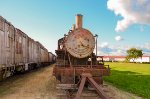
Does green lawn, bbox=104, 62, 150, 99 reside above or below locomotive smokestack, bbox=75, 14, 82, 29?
below

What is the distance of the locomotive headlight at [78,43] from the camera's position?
529 inches

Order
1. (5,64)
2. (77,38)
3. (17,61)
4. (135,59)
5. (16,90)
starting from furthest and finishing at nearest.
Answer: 1. (135,59)
2. (17,61)
3. (5,64)
4. (16,90)
5. (77,38)

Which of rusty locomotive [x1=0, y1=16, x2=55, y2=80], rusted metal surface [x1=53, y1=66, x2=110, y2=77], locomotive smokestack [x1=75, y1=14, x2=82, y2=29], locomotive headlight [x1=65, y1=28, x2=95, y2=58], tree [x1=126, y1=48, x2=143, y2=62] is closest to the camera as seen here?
rusted metal surface [x1=53, y1=66, x2=110, y2=77]

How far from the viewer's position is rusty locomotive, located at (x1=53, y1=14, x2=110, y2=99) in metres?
12.5

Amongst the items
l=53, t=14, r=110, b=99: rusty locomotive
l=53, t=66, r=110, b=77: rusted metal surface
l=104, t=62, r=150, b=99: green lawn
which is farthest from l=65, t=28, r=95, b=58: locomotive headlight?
l=104, t=62, r=150, b=99: green lawn

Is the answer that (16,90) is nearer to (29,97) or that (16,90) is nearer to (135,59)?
(29,97)

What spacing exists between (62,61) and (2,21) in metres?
4.20

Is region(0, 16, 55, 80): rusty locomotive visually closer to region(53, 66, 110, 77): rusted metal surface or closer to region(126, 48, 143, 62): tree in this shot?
region(53, 66, 110, 77): rusted metal surface

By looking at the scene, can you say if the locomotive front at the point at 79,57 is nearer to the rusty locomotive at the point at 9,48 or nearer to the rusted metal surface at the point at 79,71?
the rusted metal surface at the point at 79,71

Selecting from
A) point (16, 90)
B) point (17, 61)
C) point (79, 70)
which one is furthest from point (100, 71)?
point (17, 61)

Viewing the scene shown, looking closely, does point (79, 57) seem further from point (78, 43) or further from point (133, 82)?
point (133, 82)

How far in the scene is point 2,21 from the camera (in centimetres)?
1528

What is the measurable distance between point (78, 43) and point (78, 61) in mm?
1271

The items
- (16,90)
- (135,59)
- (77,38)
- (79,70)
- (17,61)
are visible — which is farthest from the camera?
(135,59)
